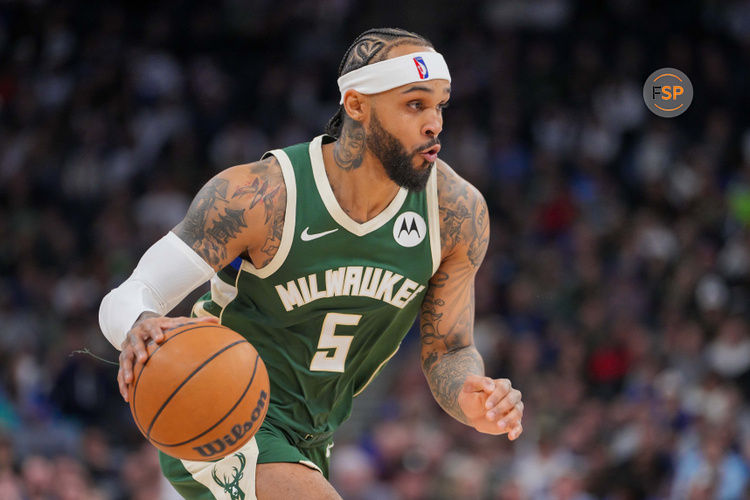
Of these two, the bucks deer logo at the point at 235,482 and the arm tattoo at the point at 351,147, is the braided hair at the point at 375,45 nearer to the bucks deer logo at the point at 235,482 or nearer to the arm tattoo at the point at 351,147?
the arm tattoo at the point at 351,147

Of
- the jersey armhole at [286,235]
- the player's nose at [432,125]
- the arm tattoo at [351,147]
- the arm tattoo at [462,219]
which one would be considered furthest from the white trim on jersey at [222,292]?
the player's nose at [432,125]

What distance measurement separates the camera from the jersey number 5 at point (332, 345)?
4.34m

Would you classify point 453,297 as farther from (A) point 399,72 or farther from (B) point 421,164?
(A) point 399,72

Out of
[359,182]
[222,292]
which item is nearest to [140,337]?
[222,292]

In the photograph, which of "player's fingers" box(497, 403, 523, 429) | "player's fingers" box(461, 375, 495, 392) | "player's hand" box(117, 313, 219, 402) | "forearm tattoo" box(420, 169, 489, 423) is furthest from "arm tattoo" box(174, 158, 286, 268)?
"player's fingers" box(497, 403, 523, 429)

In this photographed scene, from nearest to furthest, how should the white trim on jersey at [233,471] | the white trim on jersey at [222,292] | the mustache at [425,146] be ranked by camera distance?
the white trim on jersey at [233,471]
the mustache at [425,146]
the white trim on jersey at [222,292]

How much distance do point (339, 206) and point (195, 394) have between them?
43.0 inches

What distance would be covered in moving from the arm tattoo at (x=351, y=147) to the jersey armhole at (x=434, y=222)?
1.08 feet

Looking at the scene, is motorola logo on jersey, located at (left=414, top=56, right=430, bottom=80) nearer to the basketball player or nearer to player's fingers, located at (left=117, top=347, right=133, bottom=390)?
the basketball player

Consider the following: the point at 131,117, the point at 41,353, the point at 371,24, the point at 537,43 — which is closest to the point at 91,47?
the point at 131,117

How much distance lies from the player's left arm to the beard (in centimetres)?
24

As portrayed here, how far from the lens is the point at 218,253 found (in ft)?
13.2

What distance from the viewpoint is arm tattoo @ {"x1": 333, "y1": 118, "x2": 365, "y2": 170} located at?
14.3ft

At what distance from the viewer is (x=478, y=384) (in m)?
4.00
